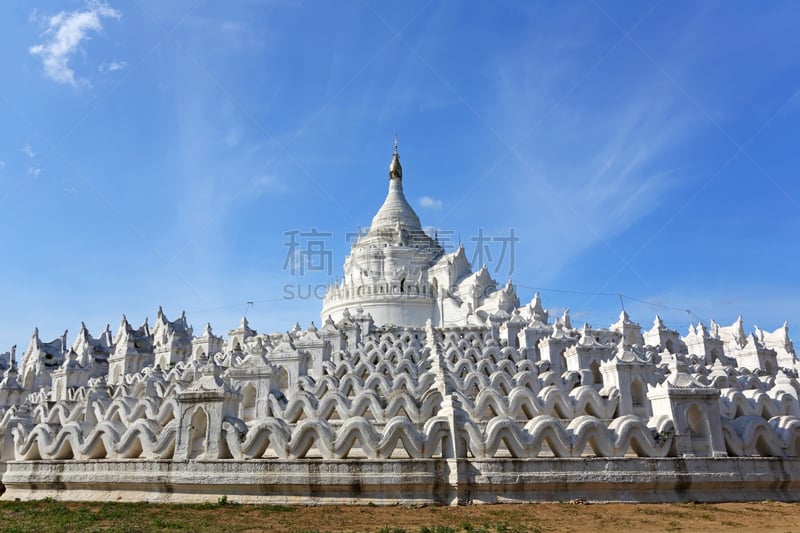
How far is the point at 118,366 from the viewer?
36.2 m

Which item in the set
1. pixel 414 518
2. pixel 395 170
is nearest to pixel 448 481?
pixel 414 518

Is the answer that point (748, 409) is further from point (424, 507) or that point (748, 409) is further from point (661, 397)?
point (424, 507)

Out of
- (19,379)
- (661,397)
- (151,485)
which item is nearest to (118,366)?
(19,379)

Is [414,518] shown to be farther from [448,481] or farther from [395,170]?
[395,170]

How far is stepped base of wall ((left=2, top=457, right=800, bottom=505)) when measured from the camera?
11055 millimetres

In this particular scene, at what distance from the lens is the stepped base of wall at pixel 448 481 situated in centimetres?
1105

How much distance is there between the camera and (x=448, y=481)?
1111cm

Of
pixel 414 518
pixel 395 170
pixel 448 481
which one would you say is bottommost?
pixel 414 518

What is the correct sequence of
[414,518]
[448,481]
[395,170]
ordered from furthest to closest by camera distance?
[395,170]
[448,481]
[414,518]

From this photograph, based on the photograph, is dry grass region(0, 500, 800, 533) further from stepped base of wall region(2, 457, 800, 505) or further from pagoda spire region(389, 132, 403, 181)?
pagoda spire region(389, 132, 403, 181)

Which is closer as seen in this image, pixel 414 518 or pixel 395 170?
pixel 414 518

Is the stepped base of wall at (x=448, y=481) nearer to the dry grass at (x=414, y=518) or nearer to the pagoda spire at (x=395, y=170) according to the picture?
the dry grass at (x=414, y=518)

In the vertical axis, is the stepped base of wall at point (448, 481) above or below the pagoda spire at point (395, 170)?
below

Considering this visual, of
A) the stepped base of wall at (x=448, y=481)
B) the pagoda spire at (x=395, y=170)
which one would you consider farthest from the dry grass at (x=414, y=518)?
the pagoda spire at (x=395, y=170)
